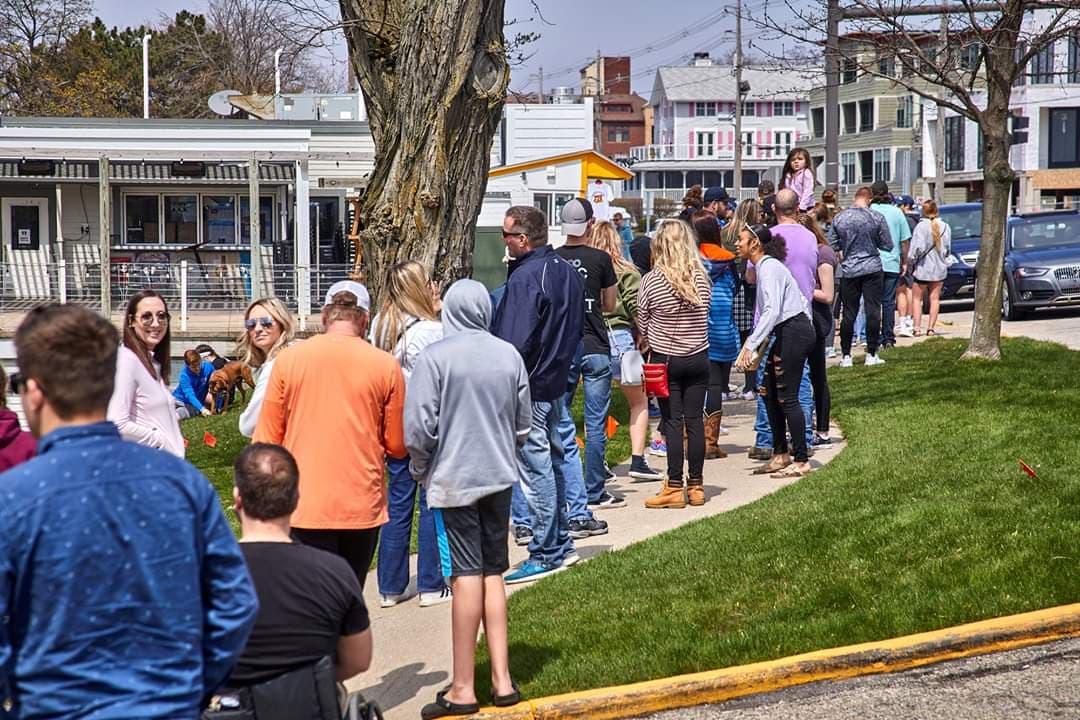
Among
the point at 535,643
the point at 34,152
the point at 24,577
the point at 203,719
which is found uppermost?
the point at 34,152

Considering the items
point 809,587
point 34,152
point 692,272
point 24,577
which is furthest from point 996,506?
point 34,152

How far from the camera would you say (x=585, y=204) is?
9.93m

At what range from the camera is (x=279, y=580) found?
4.34 meters

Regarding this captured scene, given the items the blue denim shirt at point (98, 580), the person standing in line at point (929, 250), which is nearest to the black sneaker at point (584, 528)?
the blue denim shirt at point (98, 580)

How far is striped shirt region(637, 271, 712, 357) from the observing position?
9.19m

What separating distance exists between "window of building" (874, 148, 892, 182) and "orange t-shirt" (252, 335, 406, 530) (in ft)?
261

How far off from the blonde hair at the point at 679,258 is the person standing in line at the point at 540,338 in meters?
1.24

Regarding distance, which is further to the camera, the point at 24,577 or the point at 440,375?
the point at 440,375

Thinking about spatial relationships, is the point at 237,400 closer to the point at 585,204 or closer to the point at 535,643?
the point at 585,204

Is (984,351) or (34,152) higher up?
(34,152)

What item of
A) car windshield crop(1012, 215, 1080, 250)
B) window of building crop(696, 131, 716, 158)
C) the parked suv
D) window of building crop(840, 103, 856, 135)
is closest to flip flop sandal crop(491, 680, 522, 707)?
the parked suv

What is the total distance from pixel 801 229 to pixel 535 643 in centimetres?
511

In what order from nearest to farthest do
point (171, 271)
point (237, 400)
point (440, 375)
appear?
1. point (440, 375)
2. point (237, 400)
3. point (171, 271)

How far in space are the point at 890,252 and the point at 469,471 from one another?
37.1 feet
